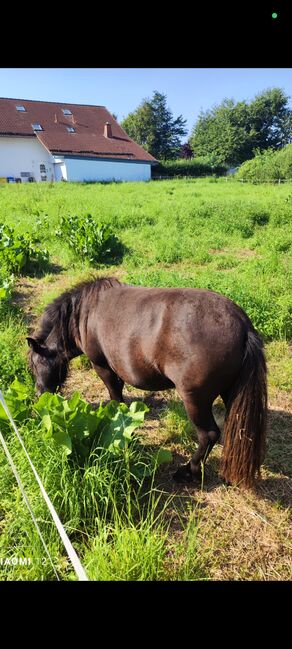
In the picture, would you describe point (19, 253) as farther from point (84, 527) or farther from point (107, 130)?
point (107, 130)

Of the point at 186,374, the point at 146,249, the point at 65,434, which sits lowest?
the point at 65,434

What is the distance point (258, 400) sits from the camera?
2.71 meters

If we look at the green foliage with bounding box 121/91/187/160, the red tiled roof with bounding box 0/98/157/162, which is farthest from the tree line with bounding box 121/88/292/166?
the red tiled roof with bounding box 0/98/157/162

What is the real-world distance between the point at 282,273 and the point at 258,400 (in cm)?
477

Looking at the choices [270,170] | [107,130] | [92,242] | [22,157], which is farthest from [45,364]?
[107,130]

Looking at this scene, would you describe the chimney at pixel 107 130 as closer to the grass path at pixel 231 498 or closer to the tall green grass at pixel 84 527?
the grass path at pixel 231 498

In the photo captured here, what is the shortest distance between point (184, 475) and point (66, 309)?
1841 mm

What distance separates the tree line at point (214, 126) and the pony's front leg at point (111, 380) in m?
63.9

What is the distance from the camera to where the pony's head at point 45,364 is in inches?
144

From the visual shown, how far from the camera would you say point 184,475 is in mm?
3008

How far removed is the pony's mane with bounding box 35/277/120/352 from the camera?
12.0ft
